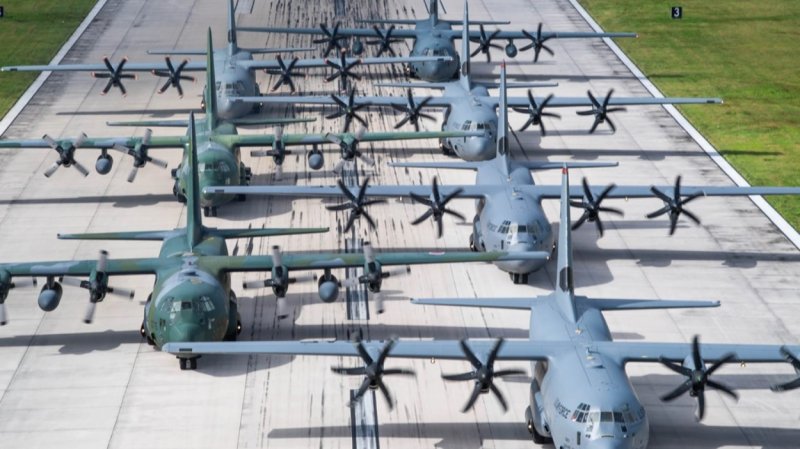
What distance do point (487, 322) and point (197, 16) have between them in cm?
6960

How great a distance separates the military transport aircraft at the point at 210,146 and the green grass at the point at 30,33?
2115 cm

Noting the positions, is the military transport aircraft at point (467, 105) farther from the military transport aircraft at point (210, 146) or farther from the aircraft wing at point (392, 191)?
the aircraft wing at point (392, 191)

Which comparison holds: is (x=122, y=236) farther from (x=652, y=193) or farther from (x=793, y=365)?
(x=793, y=365)

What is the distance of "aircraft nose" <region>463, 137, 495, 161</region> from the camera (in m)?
79.8

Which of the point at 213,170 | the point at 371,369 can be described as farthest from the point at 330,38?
the point at 371,369

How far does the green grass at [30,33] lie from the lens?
10200cm

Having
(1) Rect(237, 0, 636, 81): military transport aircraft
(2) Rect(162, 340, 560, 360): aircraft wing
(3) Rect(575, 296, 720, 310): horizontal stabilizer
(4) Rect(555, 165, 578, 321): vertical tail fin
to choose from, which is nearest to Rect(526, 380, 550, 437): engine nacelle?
(2) Rect(162, 340, 560, 360): aircraft wing

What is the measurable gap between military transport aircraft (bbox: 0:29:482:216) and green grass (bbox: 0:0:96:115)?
21.1 meters

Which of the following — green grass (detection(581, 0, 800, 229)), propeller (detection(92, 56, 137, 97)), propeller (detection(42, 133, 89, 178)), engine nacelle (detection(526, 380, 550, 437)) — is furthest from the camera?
propeller (detection(92, 56, 137, 97))

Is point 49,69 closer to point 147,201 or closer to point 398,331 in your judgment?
point 147,201

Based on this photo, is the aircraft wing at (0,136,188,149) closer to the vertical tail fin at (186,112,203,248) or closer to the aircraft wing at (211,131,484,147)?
the aircraft wing at (211,131,484,147)

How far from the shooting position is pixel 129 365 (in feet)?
186

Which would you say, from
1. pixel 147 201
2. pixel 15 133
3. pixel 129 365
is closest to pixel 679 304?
pixel 129 365

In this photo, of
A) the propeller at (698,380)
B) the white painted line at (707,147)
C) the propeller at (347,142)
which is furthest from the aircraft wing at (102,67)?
the propeller at (698,380)
